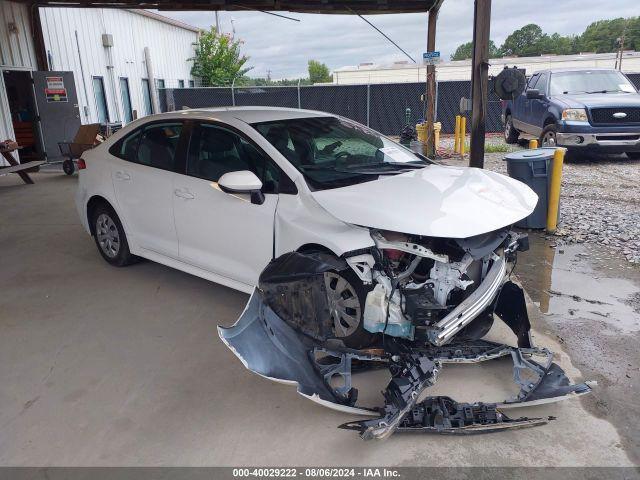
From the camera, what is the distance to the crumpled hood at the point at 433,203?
3008 millimetres

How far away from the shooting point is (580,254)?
5910 mm

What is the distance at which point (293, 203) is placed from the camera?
3.69 m

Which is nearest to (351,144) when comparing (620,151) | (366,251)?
(366,251)

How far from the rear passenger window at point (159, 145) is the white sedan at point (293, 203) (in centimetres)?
1

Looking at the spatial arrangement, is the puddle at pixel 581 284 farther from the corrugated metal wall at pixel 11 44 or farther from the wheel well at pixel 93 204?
the corrugated metal wall at pixel 11 44

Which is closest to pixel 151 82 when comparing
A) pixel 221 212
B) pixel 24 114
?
pixel 24 114

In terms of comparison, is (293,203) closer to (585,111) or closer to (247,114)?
(247,114)

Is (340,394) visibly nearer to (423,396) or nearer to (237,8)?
(423,396)

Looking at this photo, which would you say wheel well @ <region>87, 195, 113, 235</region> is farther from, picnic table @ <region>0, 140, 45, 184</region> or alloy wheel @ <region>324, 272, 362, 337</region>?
picnic table @ <region>0, 140, 45, 184</region>

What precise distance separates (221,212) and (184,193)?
522 mm

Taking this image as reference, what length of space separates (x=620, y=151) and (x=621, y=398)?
9314mm

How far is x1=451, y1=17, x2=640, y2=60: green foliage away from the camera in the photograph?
66562mm

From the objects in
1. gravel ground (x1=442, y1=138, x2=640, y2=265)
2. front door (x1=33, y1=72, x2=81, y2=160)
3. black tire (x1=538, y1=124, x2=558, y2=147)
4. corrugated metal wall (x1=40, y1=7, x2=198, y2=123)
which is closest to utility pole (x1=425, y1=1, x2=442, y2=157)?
gravel ground (x1=442, y1=138, x2=640, y2=265)

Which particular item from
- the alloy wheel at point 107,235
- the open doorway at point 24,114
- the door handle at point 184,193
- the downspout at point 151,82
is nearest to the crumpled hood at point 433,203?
the door handle at point 184,193
